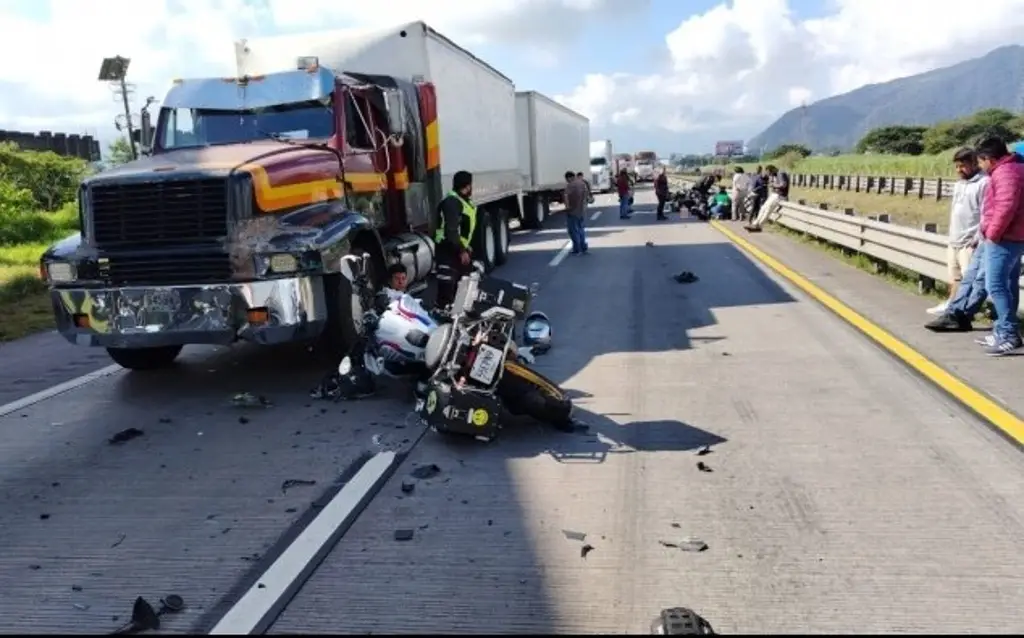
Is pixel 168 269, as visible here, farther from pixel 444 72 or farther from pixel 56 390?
pixel 444 72

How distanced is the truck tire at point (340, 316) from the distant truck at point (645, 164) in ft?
210

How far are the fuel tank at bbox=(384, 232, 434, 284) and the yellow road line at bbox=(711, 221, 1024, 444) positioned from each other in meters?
4.66

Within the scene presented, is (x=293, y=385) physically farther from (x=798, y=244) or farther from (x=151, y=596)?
(x=798, y=244)

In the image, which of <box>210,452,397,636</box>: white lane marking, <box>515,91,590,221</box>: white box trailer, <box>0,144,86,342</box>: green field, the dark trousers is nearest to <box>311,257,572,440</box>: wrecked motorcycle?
<box>210,452,397,636</box>: white lane marking

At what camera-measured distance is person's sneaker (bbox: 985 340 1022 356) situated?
721 centimetres

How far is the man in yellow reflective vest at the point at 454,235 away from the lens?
913 cm

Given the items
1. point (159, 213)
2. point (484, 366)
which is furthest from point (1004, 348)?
point (159, 213)

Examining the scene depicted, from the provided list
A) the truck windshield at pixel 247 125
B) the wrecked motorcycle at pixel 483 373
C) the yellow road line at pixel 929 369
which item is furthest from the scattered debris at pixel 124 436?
the yellow road line at pixel 929 369

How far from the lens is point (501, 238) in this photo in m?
17.1

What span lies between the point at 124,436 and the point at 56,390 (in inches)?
78.7

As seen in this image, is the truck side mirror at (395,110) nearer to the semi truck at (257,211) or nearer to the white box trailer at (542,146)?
the semi truck at (257,211)

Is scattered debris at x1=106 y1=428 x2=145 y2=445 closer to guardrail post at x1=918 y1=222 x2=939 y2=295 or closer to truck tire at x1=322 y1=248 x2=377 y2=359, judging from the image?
truck tire at x1=322 y1=248 x2=377 y2=359

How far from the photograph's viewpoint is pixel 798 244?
17.6 metres

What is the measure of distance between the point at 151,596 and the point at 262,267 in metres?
3.52
